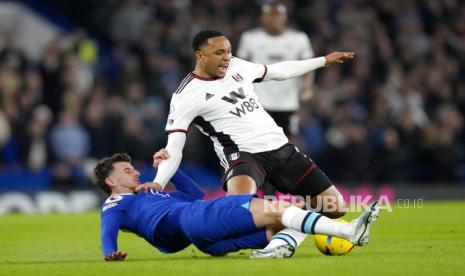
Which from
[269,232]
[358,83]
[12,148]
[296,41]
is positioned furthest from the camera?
[358,83]

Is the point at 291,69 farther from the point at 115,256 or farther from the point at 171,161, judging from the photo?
the point at 115,256

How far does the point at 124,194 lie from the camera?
9242 mm

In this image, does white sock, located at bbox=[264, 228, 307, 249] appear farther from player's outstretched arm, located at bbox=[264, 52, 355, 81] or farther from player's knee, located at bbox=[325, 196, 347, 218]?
player's outstretched arm, located at bbox=[264, 52, 355, 81]

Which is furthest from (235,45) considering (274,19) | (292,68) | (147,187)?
(147,187)

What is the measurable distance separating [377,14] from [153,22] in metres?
5.45

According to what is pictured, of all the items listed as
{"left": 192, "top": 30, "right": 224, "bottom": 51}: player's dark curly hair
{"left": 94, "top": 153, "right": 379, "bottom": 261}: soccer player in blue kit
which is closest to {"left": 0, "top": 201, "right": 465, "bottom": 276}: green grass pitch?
{"left": 94, "top": 153, "right": 379, "bottom": 261}: soccer player in blue kit

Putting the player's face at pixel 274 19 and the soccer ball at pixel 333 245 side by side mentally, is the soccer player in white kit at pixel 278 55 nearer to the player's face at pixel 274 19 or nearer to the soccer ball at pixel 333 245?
the player's face at pixel 274 19

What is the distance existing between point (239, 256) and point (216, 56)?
1.92 metres

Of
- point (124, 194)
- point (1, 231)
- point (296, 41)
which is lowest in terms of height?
point (1, 231)

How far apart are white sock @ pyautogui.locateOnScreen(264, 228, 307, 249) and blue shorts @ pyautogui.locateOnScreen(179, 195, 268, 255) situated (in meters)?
0.13

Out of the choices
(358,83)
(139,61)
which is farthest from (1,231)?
(358,83)

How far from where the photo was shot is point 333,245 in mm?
9117

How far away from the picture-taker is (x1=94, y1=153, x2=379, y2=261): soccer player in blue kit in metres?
8.20

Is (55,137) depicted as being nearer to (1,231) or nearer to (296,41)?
(1,231)
